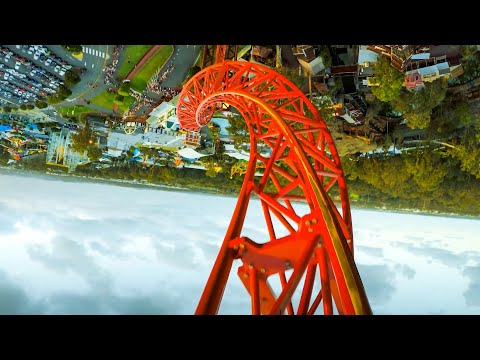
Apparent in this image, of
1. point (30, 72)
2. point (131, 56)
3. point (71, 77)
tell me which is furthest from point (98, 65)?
point (30, 72)

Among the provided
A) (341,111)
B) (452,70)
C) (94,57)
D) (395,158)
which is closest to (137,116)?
(94,57)

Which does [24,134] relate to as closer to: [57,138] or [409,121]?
[57,138]

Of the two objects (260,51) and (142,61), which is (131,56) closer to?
(142,61)

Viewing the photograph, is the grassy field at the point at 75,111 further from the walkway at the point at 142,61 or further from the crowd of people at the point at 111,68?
the walkway at the point at 142,61

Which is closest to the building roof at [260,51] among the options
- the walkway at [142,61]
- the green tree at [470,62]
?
the walkway at [142,61]

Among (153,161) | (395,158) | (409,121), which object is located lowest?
(153,161)

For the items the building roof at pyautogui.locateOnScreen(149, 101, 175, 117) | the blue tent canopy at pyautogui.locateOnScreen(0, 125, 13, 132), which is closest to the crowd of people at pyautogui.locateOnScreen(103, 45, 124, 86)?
the building roof at pyautogui.locateOnScreen(149, 101, 175, 117)
